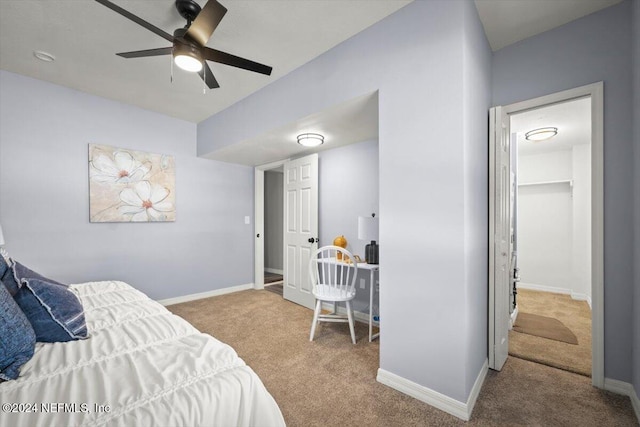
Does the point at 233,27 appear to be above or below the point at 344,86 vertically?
above

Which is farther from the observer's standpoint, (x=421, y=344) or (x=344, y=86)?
(x=344, y=86)

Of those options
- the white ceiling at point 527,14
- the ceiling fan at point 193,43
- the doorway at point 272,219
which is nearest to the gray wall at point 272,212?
the doorway at point 272,219

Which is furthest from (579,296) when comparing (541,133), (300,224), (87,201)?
(87,201)

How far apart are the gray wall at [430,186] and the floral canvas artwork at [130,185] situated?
301 centimetres

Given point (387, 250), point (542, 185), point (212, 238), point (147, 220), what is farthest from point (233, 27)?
point (542, 185)

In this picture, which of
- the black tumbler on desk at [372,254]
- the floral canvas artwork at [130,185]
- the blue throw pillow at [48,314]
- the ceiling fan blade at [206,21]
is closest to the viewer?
the blue throw pillow at [48,314]

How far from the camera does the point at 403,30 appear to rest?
1954mm

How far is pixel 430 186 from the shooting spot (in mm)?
1812

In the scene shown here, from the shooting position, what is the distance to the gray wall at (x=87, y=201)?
9.47 ft

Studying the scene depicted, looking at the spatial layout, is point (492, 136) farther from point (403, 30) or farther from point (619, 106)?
point (403, 30)

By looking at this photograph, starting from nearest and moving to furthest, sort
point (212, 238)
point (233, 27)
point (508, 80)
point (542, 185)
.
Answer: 1. point (233, 27)
2. point (508, 80)
3. point (212, 238)
4. point (542, 185)

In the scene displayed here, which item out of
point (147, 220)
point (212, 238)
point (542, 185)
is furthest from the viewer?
point (542, 185)

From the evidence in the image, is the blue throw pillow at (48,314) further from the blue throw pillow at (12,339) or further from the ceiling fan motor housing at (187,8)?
the ceiling fan motor housing at (187,8)

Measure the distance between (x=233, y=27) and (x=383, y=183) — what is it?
1.72 meters
